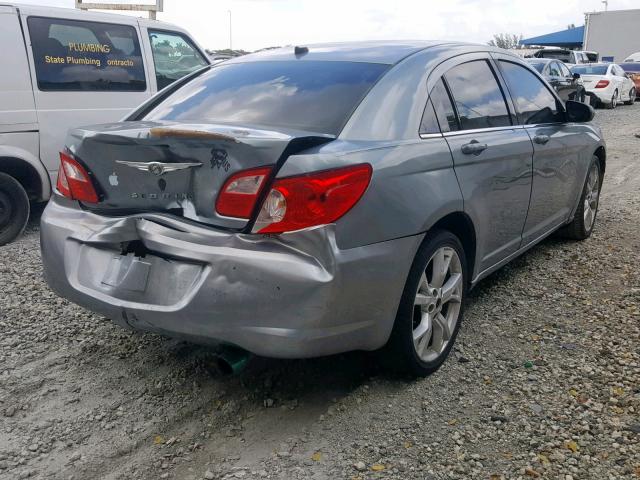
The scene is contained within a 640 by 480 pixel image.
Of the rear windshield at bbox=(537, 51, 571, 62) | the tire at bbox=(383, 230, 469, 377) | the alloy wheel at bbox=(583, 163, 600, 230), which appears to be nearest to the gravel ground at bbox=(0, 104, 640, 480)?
Answer: the tire at bbox=(383, 230, 469, 377)

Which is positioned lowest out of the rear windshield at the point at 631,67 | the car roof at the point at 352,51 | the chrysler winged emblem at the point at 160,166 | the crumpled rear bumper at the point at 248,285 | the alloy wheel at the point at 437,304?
the rear windshield at the point at 631,67

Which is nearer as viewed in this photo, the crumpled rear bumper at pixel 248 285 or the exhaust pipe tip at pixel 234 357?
the crumpled rear bumper at pixel 248 285

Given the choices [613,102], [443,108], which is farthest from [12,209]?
[613,102]

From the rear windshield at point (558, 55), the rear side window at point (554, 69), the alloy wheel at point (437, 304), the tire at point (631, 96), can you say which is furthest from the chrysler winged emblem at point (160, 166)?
the rear windshield at point (558, 55)

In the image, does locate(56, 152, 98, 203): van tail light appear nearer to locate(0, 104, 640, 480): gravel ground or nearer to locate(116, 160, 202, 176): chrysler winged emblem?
locate(116, 160, 202, 176): chrysler winged emblem

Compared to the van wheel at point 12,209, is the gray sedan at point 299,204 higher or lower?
higher

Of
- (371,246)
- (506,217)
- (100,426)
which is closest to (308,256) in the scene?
(371,246)

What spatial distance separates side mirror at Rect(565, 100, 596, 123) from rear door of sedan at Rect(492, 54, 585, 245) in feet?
0.18

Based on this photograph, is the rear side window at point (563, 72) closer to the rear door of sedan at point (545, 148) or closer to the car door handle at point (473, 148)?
the rear door of sedan at point (545, 148)

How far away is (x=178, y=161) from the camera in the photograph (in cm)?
287

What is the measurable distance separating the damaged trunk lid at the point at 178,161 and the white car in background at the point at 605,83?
19.1m

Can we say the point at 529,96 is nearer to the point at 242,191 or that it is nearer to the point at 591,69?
the point at 242,191

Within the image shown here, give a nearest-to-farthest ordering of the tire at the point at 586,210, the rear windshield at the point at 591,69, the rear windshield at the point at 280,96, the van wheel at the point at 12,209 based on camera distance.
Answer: the rear windshield at the point at 280,96 → the tire at the point at 586,210 → the van wheel at the point at 12,209 → the rear windshield at the point at 591,69

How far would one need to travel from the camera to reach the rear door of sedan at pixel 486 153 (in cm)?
360
